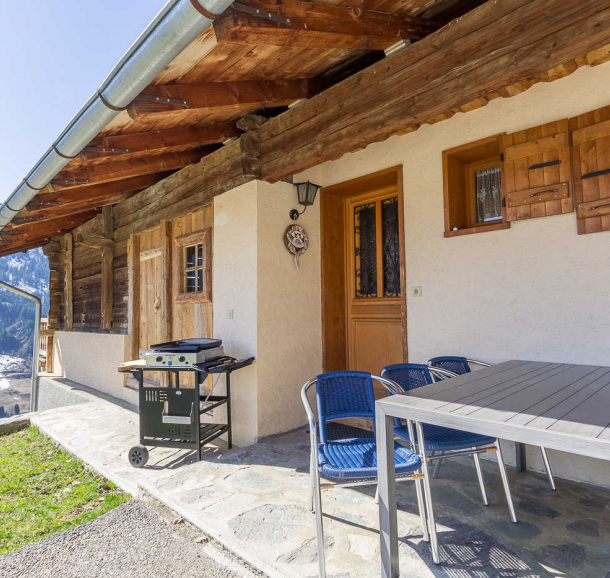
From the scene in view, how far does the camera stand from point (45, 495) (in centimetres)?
311

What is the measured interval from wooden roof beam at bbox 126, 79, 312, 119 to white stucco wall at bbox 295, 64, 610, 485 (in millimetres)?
1083

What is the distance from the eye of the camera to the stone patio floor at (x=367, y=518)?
1817 mm

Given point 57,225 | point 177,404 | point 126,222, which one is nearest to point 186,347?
point 177,404

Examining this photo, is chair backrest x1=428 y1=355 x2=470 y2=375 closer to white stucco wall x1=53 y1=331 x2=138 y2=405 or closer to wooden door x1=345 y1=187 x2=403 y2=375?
wooden door x1=345 y1=187 x2=403 y2=375

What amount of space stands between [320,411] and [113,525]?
1533 millimetres

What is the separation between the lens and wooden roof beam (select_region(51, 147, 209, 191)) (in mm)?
3869

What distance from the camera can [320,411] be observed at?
224cm

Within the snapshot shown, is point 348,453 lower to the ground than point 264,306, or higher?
lower

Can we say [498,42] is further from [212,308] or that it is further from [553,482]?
[212,308]

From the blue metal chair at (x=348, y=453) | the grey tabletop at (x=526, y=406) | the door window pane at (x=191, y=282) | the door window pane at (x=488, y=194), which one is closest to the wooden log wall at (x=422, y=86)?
the door window pane at (x=488, y=194)

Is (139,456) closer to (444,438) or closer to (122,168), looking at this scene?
(444,438)

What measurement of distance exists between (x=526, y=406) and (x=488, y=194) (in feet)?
7.73

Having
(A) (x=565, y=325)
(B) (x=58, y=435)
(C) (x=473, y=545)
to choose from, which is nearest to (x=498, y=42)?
(A) (x=565, y=325)

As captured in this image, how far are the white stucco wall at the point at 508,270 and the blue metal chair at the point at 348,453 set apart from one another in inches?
52.1
